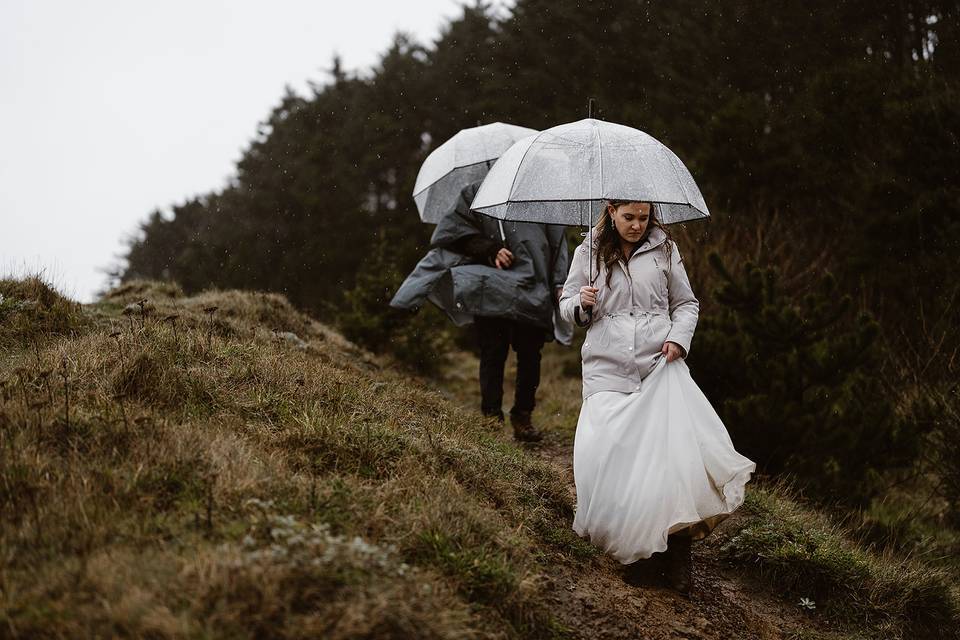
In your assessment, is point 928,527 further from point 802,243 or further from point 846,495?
point 802,243

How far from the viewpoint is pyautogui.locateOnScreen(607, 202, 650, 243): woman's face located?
387 centimetres

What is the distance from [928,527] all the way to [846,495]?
6.05 feet

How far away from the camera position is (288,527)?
275 centimetres

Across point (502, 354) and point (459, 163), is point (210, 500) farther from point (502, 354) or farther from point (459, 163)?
point (459, 163)

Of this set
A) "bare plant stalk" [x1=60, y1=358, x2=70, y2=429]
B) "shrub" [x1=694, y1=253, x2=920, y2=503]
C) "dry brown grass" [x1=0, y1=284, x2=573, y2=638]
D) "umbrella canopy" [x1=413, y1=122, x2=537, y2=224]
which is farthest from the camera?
"shrub" [x1=694, y1=253, x2=920, y2=503]

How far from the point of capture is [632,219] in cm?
388

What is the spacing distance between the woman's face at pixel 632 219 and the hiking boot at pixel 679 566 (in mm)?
1574

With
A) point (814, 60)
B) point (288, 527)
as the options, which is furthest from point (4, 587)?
point (814, 60)

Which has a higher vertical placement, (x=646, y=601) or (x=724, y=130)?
(x=724, y=130)

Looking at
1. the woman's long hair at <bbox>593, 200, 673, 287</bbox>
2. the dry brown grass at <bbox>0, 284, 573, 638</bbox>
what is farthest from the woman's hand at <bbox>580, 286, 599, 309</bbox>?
the dry brown grass at <bbox>0, 284, 573, 638</bbox>

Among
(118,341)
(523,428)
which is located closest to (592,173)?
(523,428)

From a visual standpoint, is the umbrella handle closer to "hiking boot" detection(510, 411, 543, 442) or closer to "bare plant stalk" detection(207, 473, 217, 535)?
"bare plant stalk" detection(207, 473, 217, 535)

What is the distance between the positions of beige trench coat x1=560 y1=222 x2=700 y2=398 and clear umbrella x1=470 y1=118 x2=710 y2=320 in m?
0.25

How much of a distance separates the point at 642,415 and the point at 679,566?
820 mm
